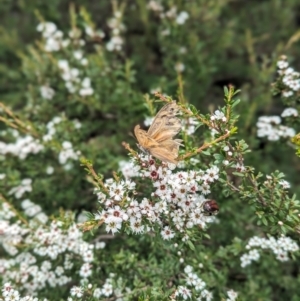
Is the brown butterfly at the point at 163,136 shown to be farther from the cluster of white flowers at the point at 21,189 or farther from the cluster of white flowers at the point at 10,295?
the cluster of white flowers at the point at 21,189

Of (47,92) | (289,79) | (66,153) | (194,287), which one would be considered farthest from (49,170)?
(289,79)

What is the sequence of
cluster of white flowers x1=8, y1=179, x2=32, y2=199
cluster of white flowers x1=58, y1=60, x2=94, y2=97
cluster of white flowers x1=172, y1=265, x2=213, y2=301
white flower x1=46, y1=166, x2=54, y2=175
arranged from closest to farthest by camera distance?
cluster of white flowers x1=172, y1=265, x2=213, y2=301
cluster of white flowers x1=8, y1=179, x2=32, y2=199
white flower x1=46, y1=166, x2=54, y2=175
cluster of white flowers x1=58, y1=60, x2=94, y2=97

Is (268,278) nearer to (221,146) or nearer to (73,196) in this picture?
(221,146)

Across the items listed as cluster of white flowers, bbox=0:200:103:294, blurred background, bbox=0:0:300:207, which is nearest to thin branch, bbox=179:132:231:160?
blurred background, bbox=0:0:300:207

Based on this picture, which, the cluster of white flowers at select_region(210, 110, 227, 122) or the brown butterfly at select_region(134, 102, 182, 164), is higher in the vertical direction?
the cluster of white flowers at select_region(210, 110, 227, 122)

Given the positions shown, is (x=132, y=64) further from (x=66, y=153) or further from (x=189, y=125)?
(x=189, y=125)

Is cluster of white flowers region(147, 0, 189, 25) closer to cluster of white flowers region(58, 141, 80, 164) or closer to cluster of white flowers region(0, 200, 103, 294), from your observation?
cluster of white flowers region(58, 141, 80, 164)
